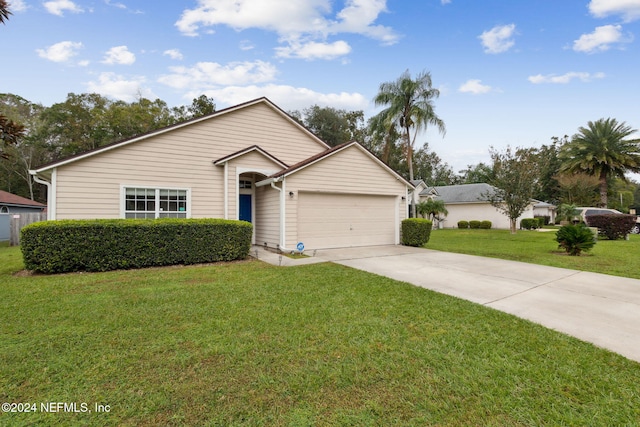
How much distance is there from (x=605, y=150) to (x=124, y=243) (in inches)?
1469

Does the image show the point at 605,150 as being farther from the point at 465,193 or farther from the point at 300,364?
the point at 300,364

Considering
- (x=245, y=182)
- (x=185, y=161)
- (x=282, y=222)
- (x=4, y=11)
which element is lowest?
(x=282, y=222)

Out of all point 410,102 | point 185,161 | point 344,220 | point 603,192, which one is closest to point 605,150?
point 603,192

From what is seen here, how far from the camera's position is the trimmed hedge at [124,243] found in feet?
21.9

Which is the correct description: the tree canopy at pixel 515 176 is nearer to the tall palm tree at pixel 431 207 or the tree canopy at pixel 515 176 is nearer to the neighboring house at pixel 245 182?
the tall palm tree at pixel 431 207

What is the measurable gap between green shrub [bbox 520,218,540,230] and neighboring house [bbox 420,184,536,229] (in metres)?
1.11

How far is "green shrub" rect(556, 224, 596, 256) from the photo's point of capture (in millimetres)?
9797

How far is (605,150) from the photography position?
2666 cm

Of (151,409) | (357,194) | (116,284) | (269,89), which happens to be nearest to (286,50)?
(269,89)

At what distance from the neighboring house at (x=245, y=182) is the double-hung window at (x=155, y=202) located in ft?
0.10

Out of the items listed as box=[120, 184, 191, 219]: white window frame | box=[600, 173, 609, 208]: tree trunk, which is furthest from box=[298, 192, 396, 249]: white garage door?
box=[600, 173, 609, 208]: tree trunk

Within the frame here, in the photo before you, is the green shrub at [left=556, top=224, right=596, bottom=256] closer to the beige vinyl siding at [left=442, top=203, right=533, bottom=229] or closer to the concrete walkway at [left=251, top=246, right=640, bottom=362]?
the concrete walkway at [left=251, top=246, right=640, bottom=362]

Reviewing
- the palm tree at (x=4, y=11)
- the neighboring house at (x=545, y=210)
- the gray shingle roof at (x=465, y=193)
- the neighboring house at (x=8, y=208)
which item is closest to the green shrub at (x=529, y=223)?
the gray shingle roof at (x=465, y=193)

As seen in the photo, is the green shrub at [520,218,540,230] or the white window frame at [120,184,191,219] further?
the green shrub at [520,218,540,230]
